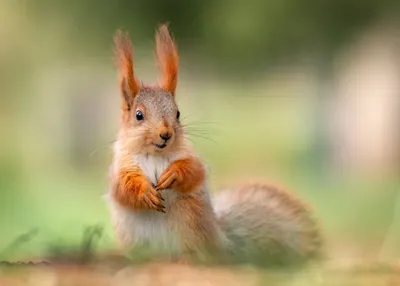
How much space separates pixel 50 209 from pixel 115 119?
163mm

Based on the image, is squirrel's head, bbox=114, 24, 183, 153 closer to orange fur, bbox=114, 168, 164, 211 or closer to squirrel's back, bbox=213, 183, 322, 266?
orange fur, bbox=114, 168, 164, 211

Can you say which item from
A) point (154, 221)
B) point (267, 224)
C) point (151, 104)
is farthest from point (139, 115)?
point (267, 224)

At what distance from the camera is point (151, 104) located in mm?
1014

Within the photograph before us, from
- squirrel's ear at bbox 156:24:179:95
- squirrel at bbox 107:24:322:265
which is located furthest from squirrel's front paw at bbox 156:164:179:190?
squirrel's ear at bbox 156:24:179:95

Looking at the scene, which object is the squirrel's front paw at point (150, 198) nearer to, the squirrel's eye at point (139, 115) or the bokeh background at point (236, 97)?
the squirrel's eye at point (139, 115)

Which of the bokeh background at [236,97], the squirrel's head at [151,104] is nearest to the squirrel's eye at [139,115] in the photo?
the squirrel's head at [151,104]

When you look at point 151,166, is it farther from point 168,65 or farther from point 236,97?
point 236,97

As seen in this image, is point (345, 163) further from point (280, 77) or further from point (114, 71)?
point (114, 71)

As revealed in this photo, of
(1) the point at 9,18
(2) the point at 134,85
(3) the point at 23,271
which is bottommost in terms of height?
(3) the point at 23,271

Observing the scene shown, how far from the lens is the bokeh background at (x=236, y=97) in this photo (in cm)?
120

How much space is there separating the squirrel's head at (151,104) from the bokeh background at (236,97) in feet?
0.40

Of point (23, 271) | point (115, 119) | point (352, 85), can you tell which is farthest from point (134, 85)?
point (352, 85)

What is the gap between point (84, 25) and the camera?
48.2 inches

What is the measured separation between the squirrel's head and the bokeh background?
122mm
